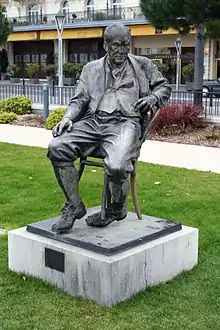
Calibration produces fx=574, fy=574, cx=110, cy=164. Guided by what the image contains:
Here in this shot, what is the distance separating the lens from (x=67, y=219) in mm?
4559

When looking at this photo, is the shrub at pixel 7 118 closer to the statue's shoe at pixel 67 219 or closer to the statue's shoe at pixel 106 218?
the statue's shoe at pixel 106 218

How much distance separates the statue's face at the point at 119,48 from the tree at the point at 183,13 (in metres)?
8.78

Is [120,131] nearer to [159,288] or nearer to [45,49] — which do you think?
[159,288]

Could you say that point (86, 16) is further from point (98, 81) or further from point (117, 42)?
point (117, 42)

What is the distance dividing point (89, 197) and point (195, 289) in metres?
2.97

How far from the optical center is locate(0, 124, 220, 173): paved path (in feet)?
33.1

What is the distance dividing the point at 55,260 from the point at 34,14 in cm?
4302

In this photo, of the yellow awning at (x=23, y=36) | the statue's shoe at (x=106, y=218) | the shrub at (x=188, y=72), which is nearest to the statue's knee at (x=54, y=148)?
the statue's shoe at (x=106, y=218)

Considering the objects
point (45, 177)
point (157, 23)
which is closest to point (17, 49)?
point (157, 23)

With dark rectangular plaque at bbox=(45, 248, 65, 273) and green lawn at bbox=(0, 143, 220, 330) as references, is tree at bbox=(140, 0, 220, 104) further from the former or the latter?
dark rectangular plaque at bbox=(45, 248, 65, 273)

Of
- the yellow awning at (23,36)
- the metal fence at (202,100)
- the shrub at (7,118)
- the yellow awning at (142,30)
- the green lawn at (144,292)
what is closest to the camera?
the green lawn at (144,292)

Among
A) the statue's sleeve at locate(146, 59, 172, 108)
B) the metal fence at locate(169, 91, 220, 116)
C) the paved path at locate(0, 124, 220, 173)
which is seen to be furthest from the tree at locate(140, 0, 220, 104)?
the statue's sleeve at locate(146, 59, 172, 108)

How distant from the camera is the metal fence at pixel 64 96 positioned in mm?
15672

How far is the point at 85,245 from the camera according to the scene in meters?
4.31
